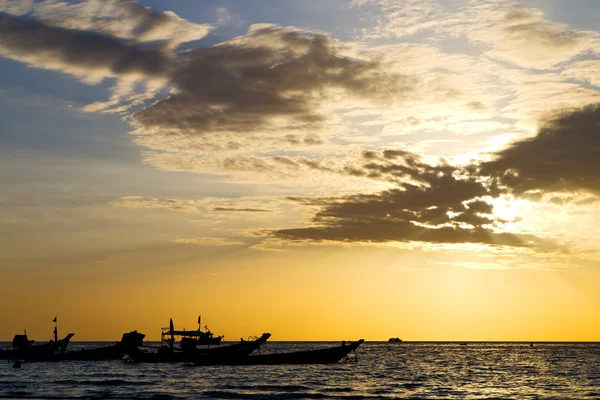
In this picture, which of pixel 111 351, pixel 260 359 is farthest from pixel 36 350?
pixel 260 359

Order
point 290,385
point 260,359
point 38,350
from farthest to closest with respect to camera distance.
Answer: point 38,350 → point 260,359 → point 290,385

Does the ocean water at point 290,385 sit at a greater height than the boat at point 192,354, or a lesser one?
lesser

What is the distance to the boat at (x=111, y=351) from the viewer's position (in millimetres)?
111794

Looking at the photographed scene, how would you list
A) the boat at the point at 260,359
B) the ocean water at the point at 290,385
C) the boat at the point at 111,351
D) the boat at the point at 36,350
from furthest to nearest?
the boat at the point at 36,350, the boat at the point at 111,351, the boat at the point at 260,359, the ocean water at the point at 290,385

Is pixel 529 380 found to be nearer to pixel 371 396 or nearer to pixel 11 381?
pixel 371 396

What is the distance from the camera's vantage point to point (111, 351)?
411 feet

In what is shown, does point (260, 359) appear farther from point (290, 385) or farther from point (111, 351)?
point (111, 351)

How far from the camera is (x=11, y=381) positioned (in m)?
77.4

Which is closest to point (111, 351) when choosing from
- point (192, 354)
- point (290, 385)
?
point (192, 354)

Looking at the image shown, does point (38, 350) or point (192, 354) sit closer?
point (192, 354)

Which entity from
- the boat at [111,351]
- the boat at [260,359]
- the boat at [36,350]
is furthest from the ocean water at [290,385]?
the boat at [36,350]

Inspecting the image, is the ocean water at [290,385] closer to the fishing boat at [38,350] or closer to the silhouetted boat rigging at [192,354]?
the silhouetted boat rigging at [192,354]

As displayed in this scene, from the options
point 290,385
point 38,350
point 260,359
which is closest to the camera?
point 290,385

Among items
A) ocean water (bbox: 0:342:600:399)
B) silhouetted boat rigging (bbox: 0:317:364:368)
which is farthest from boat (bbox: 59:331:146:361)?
ocean water (bbox: 0:342:600:399)
